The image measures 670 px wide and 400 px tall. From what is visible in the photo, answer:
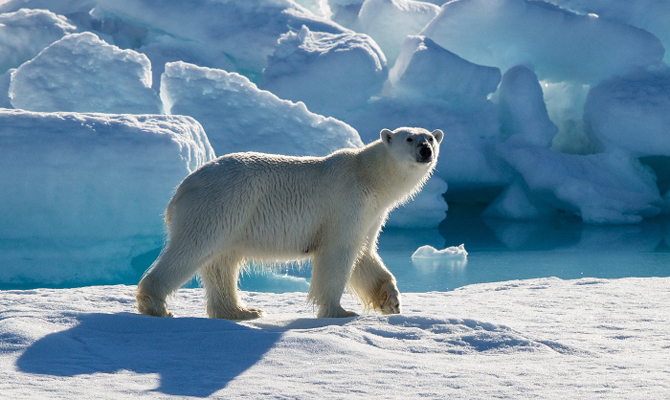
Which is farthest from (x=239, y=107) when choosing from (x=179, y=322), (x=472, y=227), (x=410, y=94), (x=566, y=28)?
(x=179, y=322)

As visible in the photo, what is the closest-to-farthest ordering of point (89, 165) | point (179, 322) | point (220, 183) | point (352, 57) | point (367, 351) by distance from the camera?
point (367, 351), point (179, 322), point (220, 183), point (89, 165), point (352, 57)

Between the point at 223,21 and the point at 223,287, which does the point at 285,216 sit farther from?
the point at 223,21

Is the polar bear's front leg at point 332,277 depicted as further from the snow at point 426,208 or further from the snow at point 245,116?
the snow at point 426,208

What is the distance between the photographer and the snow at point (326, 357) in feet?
8.43

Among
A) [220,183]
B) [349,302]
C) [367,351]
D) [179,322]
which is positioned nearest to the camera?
[367,351]

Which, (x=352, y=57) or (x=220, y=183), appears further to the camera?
(x=352, y=57)

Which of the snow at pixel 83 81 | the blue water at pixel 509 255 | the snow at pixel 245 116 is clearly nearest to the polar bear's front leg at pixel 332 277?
the blue water at pixel 509 255

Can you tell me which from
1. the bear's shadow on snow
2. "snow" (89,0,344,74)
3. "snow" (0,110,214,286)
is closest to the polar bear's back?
the bear's shadow on snow

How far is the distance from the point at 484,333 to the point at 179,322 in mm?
1456

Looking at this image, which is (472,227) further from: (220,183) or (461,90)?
(220,183)

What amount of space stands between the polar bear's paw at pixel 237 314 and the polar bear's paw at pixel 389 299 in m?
0.75

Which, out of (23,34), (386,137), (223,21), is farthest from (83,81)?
(386,137)

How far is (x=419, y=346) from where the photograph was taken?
327 cm

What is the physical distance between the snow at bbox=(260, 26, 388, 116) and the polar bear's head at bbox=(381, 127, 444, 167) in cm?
913
